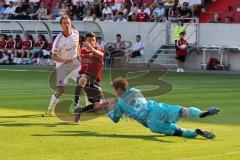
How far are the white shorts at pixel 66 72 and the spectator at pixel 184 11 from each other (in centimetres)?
2351

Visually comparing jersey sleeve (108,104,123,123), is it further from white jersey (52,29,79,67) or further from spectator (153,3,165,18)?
spectator (153,3,165,18)

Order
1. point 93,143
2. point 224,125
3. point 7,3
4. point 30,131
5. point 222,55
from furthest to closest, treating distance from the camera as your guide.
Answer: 1. point 7,3
2. point 222,55
3. point 224,125
4. point 30,131
5. point 93,143

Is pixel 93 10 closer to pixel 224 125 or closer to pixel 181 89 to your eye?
pixel 181 89

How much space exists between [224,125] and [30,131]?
13.0ft

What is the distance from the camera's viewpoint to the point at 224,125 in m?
15.1

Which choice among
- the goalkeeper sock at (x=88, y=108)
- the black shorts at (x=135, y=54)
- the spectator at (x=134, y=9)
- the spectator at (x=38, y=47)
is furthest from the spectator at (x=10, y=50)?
the goalkeeper sock at (x=88, y=108)

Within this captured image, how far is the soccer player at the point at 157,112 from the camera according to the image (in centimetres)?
1307

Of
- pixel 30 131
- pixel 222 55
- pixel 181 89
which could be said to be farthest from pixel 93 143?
pixel 222 55

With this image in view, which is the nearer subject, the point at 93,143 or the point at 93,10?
the point at 93,143

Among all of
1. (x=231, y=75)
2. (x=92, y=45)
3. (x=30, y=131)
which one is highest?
(x=92, y=45)

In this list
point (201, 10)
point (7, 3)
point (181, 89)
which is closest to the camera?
point (181, 89)

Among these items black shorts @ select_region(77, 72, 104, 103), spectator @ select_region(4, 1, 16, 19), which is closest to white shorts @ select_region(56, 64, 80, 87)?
black shorts @ select_region(77, 72, 104, 103)

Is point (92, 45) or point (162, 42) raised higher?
point (92, 45)

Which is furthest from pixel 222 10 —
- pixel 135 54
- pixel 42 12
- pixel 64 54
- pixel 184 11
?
pixel 64 54
